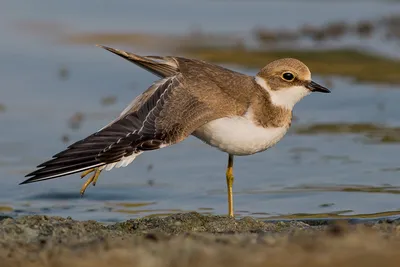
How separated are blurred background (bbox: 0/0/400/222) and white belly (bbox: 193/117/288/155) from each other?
3.29 feet

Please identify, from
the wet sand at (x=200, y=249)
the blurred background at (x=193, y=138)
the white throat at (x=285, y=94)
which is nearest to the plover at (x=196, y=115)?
the white throat at (x=285, y=94)

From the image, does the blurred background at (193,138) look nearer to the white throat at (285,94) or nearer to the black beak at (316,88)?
the white throat at (285,94)

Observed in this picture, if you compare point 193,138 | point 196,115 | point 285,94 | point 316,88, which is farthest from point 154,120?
point 193,138

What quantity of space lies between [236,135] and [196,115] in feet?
1.39

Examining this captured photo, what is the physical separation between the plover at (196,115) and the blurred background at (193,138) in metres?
1.11

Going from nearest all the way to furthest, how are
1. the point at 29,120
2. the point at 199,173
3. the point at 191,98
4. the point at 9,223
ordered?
the point at 9,223 → the point at 191,98 → the point at 199,173 → the point at 29,120

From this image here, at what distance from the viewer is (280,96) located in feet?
31.8

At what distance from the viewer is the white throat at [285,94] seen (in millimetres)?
9680

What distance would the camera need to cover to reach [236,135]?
30.0 ft

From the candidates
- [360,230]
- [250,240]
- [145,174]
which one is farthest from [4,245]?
[145,174]

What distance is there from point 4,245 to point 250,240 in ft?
5.74

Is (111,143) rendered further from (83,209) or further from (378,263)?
(378,263)

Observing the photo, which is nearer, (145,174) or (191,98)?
(191,98)

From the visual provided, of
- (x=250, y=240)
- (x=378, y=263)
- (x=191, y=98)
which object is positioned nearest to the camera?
(x=378, y=263)
